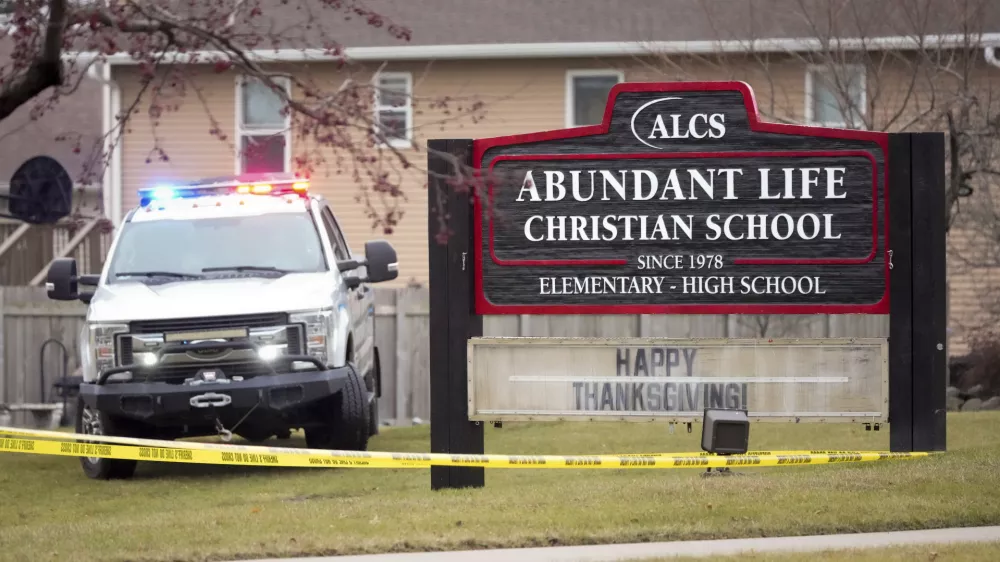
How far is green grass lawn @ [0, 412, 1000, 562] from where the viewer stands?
26.4 feet

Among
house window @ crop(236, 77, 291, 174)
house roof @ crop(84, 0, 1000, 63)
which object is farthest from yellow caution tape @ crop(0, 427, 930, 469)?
house window @ crop(236, 77, 291, 174)

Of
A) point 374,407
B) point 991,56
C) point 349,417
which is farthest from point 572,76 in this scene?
point 349,417

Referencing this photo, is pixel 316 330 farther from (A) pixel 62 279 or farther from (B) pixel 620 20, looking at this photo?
(B) pixel 620 20

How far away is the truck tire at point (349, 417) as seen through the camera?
12.4m

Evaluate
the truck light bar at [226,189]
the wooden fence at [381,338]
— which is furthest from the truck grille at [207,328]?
the wooden fence at [381,338]

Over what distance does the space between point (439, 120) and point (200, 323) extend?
9.49 metres

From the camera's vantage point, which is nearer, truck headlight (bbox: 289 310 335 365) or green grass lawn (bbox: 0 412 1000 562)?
green grass lawn (bbox: 0 412 1000 562)

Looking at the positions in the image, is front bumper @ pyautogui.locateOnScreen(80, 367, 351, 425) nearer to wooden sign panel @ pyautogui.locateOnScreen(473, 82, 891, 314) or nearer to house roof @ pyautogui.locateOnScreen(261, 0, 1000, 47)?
wooden sign panel @ pyautogui.locateOnScreen(473, 82, 891, 314)

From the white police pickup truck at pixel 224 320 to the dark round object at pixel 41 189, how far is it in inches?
209

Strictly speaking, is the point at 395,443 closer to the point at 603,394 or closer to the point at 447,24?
the point at 603,394

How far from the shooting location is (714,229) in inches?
398

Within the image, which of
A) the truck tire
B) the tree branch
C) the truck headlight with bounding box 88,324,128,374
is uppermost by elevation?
the tree branch

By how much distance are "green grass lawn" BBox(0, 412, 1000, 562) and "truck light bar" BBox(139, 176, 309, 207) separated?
98.2 inches

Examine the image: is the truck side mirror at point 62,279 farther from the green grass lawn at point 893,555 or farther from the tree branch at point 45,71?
the green grass lawn at point 893,555
